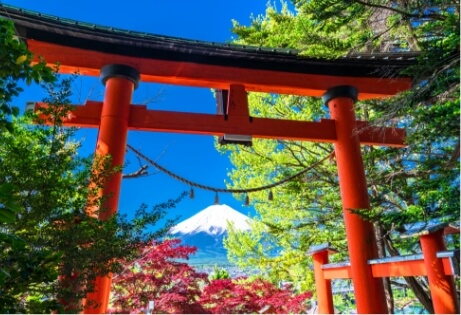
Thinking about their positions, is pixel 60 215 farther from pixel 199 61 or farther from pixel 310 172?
pixel 310 172

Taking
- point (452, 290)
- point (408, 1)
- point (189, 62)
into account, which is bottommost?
point (452, 290)

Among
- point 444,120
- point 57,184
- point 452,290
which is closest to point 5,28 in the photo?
point 57,184

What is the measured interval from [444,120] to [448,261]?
1050mm

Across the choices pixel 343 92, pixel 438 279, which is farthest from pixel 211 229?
pixel 438 279

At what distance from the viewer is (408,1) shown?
2.93 meters

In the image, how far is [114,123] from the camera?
3787 mm

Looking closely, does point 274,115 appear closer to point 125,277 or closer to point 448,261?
point 125,277

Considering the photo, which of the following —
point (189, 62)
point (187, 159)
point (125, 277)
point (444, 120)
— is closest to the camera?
point (444, 120)

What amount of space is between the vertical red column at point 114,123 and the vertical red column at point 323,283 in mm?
2632

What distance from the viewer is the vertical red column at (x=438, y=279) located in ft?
7.96

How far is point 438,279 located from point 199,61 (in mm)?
3508

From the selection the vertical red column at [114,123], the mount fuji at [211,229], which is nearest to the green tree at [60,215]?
the mount fuji at [211,229]

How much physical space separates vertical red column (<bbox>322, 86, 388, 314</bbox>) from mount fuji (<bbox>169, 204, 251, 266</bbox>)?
217 centimetres

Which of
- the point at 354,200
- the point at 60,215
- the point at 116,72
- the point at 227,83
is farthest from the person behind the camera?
the point at 227,83
